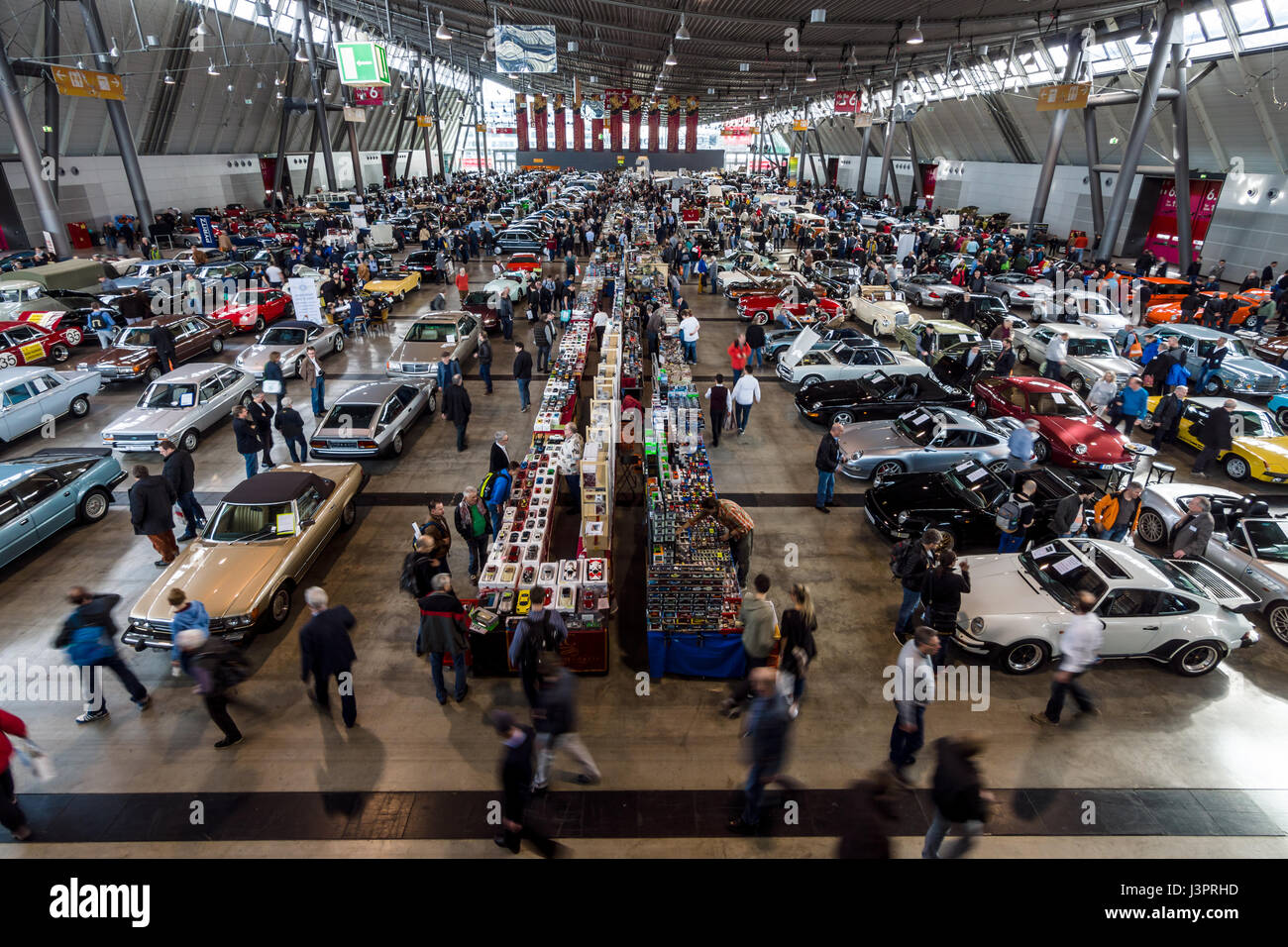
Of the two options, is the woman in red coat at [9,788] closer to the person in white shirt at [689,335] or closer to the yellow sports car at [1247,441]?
the person in white shirt at [689,335]

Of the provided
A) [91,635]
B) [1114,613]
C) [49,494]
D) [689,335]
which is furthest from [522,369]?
[1114,613]

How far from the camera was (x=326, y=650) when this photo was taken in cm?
650

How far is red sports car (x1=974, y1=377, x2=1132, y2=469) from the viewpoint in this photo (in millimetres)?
12664

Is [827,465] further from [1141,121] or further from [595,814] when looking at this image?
[1141,121]

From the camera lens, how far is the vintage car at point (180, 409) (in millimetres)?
12555

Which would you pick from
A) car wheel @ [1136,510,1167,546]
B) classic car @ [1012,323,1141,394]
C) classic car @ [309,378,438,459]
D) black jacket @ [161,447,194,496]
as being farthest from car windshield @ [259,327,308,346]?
car wheel @ [1136,510,1167,546]

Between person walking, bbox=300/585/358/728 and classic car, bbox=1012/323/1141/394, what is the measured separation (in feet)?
51.7

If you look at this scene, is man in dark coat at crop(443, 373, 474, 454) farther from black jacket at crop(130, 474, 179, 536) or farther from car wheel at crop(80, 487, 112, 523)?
car wheel at crop(80, 487, 112, 523)

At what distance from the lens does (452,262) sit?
31.6 metres

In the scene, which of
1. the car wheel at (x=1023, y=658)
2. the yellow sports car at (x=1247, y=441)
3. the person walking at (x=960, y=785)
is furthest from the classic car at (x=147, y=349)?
the yellow sports car at (x=1247, y=441)

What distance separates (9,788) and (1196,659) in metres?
12.4

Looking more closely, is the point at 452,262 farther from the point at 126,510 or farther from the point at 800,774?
the point at 800,774

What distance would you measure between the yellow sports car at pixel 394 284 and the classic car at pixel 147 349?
616 centimetres

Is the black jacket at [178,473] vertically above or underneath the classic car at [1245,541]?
above
